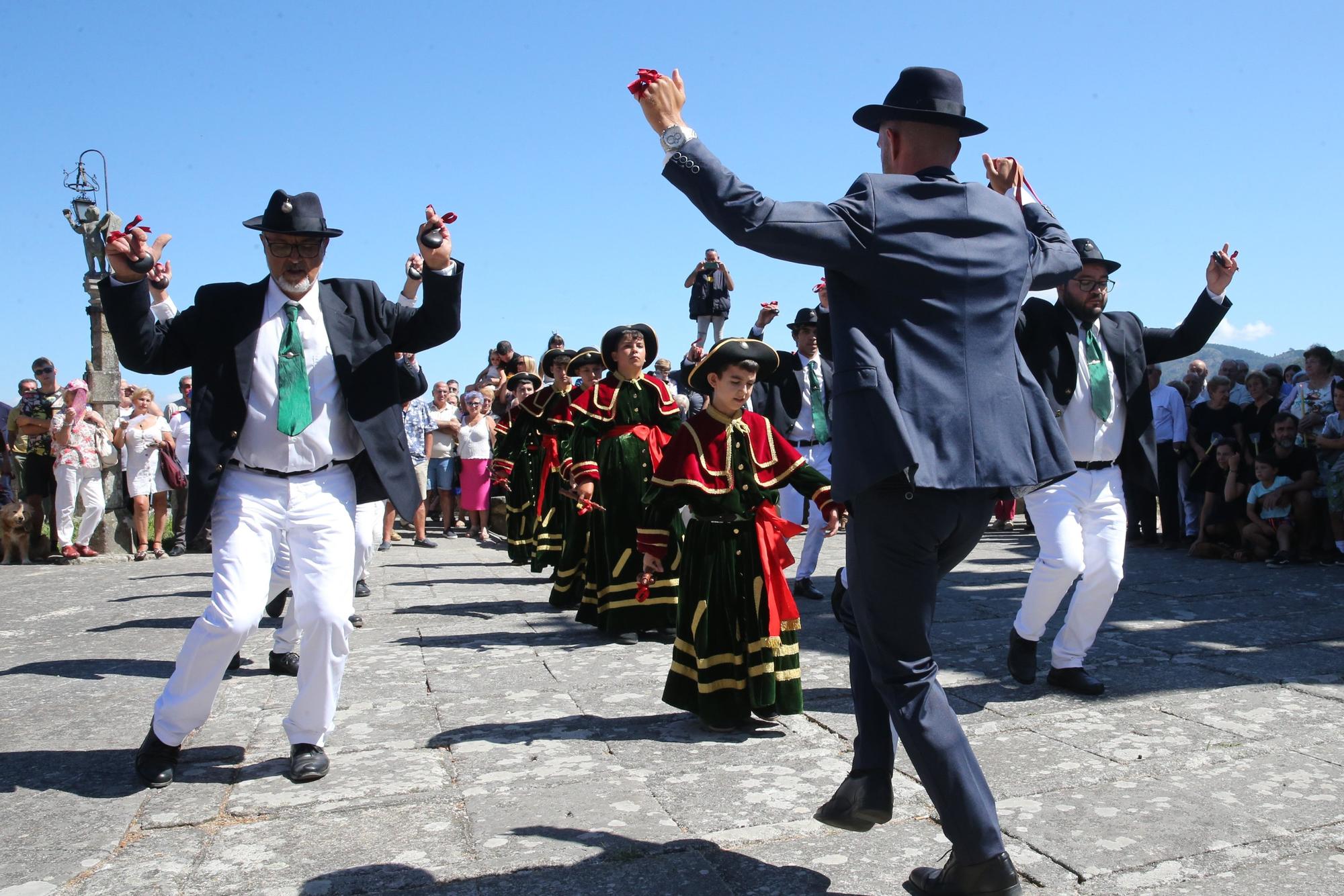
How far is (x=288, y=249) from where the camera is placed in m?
4.46

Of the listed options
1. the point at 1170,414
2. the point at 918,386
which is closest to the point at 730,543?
the point at 918,386

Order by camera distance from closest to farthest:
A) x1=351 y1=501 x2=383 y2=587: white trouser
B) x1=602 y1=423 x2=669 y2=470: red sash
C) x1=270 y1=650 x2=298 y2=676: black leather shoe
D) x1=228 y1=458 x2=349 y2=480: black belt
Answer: x1=228 y1=458 x2=349 y2=480: black belt
x1=270 y1=650 x2=298 y2=676: black leather shoe
x1=602 y1=423 x2=669 y2=470: red sash
x1=351 y1=501 x2=383 y2=587: white trouser

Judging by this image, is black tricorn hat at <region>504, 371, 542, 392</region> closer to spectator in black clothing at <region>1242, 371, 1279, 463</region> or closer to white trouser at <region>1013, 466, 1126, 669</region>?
white trouser at <region>1013, 466, 1126, 669</region>

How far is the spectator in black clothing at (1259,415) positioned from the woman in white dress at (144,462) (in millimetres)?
11695

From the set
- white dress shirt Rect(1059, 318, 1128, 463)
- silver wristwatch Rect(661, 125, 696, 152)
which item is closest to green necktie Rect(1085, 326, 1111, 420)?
white dress shirt Rect(1059, 318, 1128, 463)

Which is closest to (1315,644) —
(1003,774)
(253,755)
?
(1003,774)

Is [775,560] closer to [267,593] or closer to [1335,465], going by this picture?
[267,593]

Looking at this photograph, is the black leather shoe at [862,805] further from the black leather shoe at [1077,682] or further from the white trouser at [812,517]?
the white trouser at [812,517]

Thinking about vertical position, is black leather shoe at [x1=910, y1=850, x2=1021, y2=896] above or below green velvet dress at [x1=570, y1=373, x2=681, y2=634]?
below

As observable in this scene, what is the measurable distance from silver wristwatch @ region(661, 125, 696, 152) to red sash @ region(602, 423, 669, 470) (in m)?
4.03

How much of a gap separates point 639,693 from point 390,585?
497 cm

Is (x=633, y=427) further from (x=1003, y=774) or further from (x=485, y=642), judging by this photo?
(x=1003, y=774)

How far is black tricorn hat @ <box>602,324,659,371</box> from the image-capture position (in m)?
7.29

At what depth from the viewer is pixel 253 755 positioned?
449 cm
